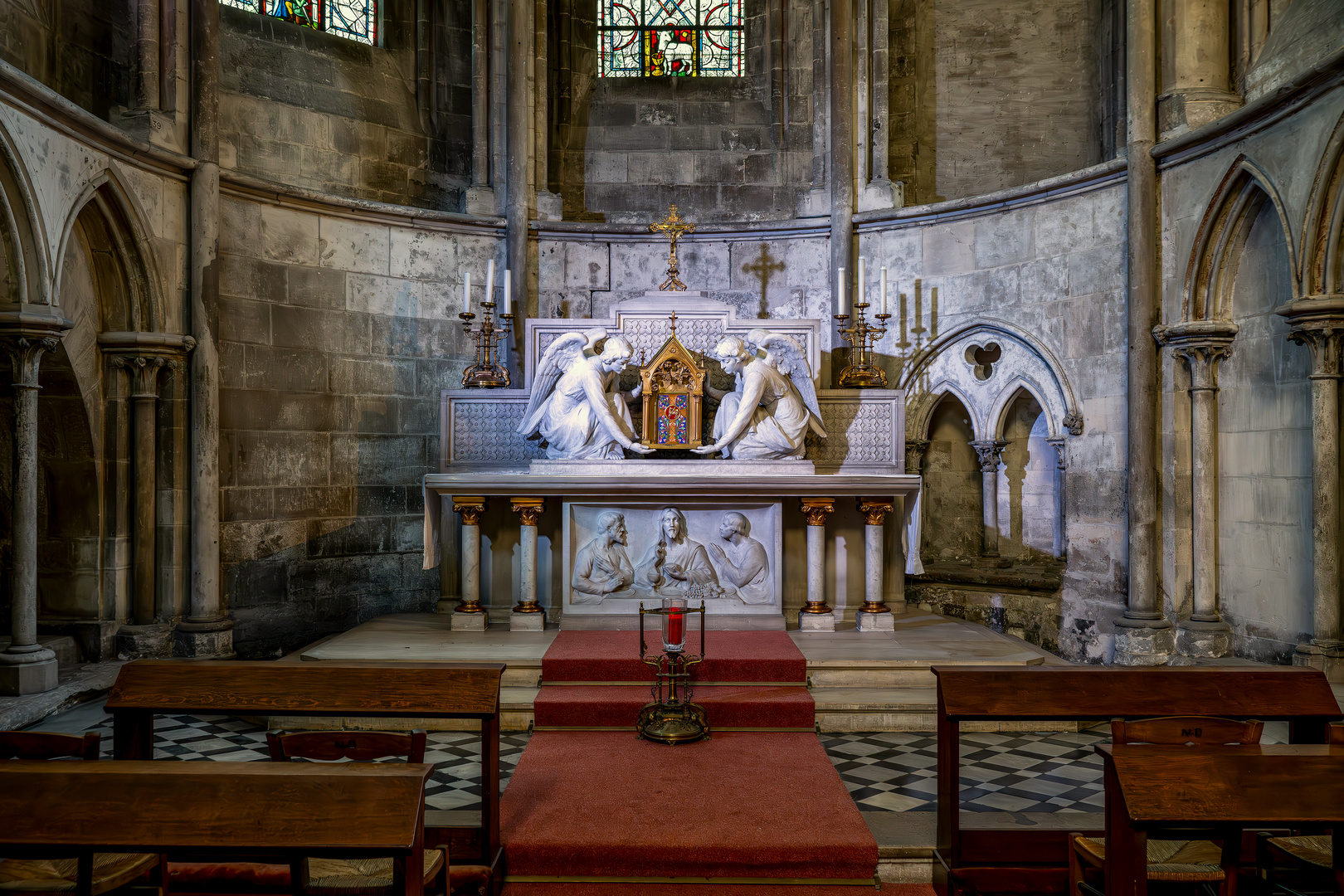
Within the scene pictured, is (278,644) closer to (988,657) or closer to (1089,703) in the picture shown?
(988,657)

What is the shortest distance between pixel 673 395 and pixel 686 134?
4.10 meters

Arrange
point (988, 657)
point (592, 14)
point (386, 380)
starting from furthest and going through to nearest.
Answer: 1. point (592, 14)
2. point (386, 380)
3. point (988, 657)

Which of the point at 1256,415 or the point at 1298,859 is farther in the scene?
the point at 1256,415

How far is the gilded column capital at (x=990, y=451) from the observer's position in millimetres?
9570

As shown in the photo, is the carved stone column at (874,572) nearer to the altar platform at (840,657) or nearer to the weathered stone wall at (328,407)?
the altar platform at (840,657)

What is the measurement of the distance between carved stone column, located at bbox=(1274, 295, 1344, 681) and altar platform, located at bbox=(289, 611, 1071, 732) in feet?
5.63

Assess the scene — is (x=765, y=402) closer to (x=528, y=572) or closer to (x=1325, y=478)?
(x=528, y=572)

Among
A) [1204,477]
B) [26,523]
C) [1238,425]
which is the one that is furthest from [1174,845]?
[26,523]

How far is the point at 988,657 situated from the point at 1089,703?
2.77 m

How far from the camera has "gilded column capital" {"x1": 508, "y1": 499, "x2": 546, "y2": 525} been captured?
7.82 m

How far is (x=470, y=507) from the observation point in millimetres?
7910

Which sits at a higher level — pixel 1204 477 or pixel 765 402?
pixel 765 402

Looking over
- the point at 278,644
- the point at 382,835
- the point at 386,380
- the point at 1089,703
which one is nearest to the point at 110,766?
the point at 382,835

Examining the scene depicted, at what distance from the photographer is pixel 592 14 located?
433 inches
